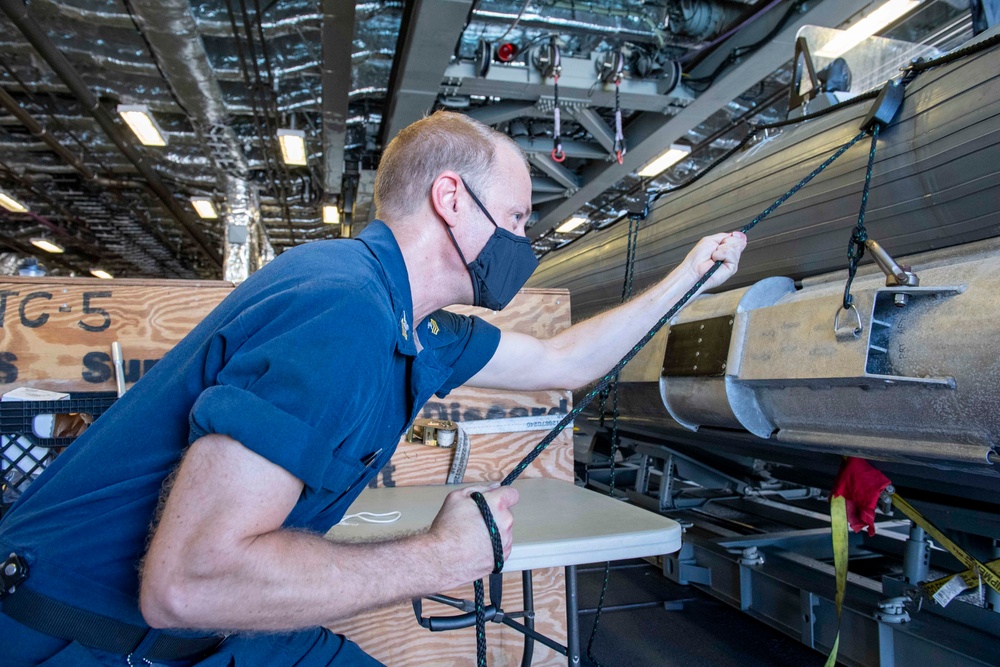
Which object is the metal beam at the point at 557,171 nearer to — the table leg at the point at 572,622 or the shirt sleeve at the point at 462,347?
the shirt sleeve at the point at 462,347

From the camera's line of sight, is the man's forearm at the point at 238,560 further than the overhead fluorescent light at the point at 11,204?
No

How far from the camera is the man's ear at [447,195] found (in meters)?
1.02

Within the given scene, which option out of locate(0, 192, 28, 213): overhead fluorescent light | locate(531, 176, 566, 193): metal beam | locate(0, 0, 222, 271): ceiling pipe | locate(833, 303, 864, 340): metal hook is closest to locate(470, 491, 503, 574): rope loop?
locate(833, 303, 864, 340): metal hook

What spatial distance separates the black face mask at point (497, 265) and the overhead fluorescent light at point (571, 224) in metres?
6.31

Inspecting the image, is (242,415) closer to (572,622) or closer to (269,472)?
(269,472)

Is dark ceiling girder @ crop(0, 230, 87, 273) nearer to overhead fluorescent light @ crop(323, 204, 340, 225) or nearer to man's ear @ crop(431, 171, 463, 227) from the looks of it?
overhead fluorescent light @ crop(323, 204, 340, 225)

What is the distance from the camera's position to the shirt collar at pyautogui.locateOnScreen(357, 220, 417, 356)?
0.91m

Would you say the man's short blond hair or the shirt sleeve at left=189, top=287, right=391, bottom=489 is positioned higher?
the man's short blond hair

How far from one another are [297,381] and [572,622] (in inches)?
36.7

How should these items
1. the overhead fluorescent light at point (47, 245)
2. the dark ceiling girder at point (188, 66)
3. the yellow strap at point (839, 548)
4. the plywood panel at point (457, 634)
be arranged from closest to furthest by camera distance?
the yellow strap at point (839, 548)
the plywood panel at point (457, 634)
the dark ceiling girder at point (188, 66)
the overhead fluorescent light at point (47, 245)

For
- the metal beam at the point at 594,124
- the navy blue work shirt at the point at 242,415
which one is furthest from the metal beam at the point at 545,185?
the navy blue work shirt at the point at 242,415

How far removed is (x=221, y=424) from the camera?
65 centimetres

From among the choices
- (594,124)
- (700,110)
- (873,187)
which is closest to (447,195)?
(873,187)

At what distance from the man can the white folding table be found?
91mm
